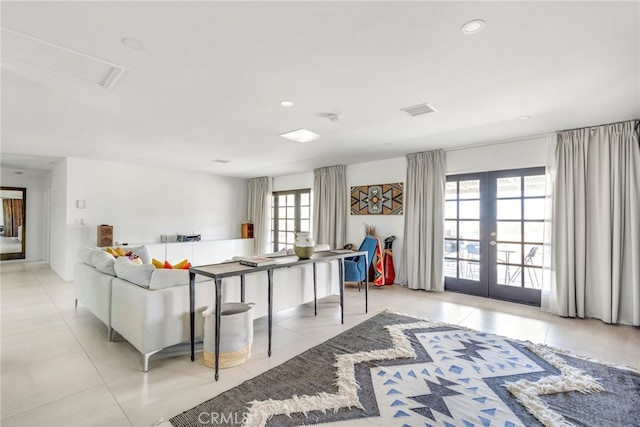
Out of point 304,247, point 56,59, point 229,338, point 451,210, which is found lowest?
point 229,338

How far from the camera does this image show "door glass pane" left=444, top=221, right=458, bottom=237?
16.6 feet

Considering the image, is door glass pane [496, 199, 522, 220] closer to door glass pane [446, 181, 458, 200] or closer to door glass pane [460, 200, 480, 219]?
door glass pane [460, 200, 480, 219]

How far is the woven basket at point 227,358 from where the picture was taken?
2.44 meters

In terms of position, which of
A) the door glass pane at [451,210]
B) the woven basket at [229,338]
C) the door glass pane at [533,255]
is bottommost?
the woven basket at [229,338]

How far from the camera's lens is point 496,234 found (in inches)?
181

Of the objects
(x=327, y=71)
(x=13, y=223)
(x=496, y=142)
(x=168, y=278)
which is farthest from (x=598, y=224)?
(x=13, y=223)

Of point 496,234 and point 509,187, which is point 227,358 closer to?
point 496,234

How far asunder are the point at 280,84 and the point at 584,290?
→ 4.43m

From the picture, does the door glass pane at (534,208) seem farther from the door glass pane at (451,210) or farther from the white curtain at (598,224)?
the door glass pane at (451,210)

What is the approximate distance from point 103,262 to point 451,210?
5.07m

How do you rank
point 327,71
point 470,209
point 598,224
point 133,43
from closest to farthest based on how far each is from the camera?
point 133,43 → point 327,71 → point 598,224 → point 470,209

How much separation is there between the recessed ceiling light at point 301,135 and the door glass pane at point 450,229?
2758 millimetres

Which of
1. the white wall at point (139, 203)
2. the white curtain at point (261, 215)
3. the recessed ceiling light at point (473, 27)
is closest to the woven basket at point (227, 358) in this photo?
the recessed ceiling light at point (473, 27)

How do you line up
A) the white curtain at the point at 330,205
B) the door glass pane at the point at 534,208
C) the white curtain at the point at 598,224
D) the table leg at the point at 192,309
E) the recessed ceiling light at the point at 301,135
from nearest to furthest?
the table leg at the point at 192,309, the white curtain at the point at 598,224, the recessed ceiling light at the point at 301,135, the door glass pane at the point at 534,208, the white curtain at the point at 330,205
